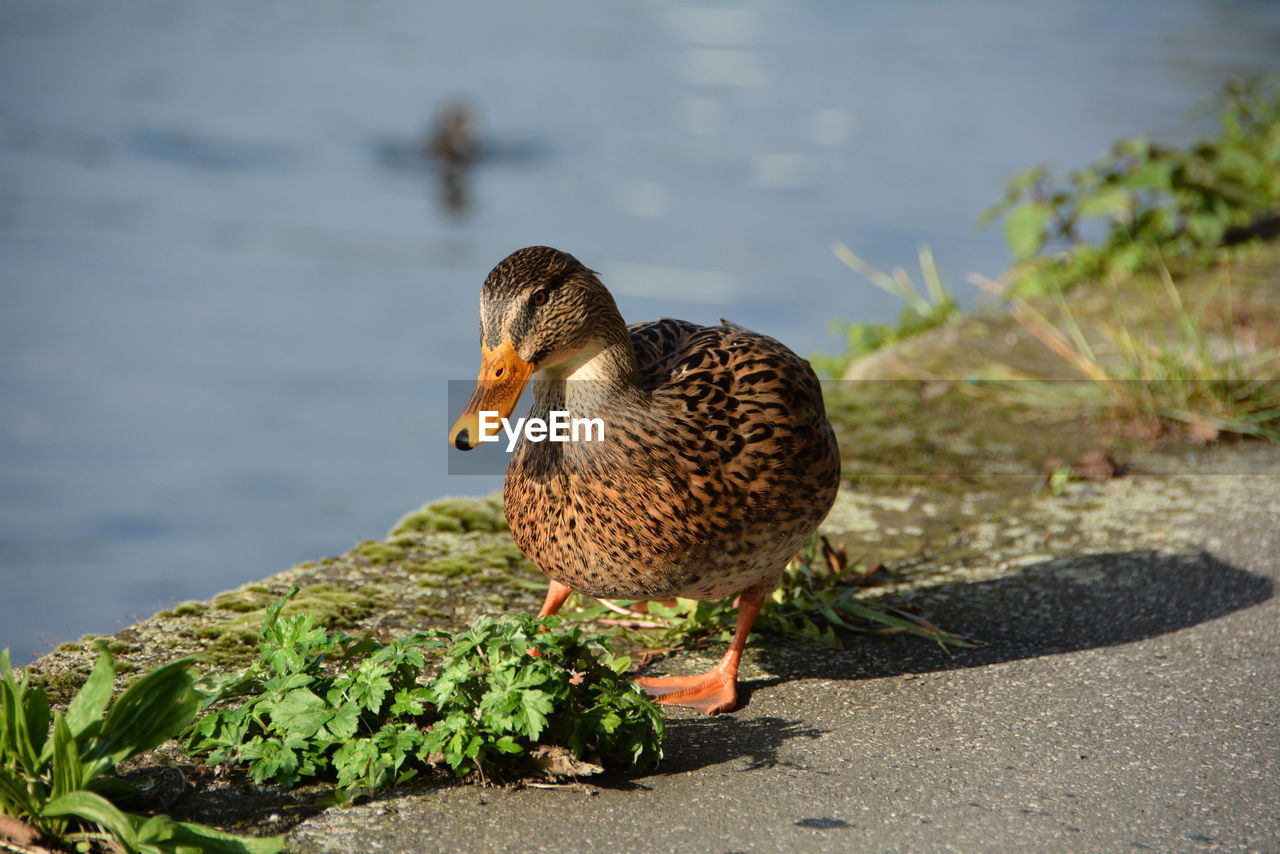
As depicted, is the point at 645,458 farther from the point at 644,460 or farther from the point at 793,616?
the point at 793,616

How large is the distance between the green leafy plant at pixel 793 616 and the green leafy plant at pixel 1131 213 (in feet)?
12.7

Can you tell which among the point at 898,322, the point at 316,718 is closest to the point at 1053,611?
the point at 316,718

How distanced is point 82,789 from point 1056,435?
4209 millimetres

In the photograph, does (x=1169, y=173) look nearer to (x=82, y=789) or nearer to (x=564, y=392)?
(x=564, y=392)

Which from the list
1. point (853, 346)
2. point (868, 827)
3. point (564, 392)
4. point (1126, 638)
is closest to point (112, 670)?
point (564, 392)

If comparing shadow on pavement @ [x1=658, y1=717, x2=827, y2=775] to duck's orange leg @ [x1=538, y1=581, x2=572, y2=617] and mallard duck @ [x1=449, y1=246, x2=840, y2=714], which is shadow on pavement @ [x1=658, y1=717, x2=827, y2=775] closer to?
mallard duck @ [x1=449, y1=246, x2=840, y2=714]

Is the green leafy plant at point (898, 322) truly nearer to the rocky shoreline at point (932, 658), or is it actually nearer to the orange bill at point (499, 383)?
the rocky shoreline at point (932, 658)

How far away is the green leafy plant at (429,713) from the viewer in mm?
2518

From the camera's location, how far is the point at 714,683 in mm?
3213

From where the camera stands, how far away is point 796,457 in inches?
125

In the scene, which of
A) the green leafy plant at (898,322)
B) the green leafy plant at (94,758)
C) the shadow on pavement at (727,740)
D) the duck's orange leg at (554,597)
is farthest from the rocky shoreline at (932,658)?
the green leafy plant at (898,322)

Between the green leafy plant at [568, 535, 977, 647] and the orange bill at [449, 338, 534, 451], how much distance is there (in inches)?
40.9

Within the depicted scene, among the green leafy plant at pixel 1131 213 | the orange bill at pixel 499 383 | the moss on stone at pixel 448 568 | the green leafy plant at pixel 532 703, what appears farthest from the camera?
the green leafy plant at pixel 1131 213

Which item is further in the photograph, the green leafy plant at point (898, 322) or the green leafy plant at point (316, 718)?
the green leafy plant at point (898, 322)
